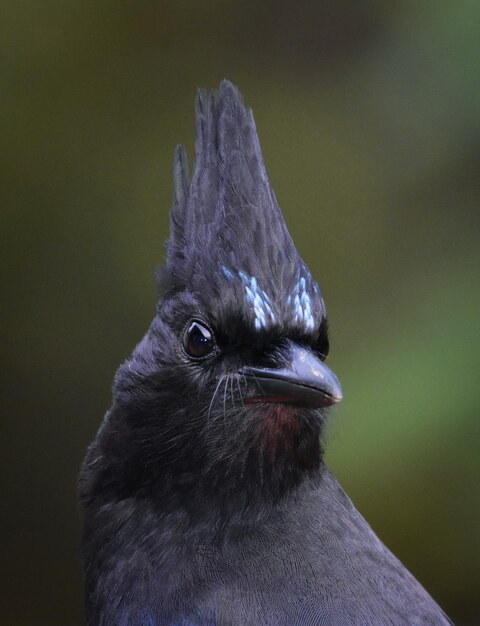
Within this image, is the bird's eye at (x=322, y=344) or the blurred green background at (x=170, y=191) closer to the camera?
the bird's eye at (x=322, y=344)

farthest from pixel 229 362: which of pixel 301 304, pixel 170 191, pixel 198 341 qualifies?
pixel 170 191

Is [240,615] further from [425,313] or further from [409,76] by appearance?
[409,76]

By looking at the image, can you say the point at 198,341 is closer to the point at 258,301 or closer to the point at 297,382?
the point at 258,301

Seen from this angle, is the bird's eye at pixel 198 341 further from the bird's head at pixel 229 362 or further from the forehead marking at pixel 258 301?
the forehead marking at pixel 258 301

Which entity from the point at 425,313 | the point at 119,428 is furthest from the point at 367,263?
the point at 119,428

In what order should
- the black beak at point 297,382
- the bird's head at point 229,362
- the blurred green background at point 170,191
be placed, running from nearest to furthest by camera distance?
the black beak at point 297,382 < the bird's head at point 229,362 < the blurred green background at point 170,191

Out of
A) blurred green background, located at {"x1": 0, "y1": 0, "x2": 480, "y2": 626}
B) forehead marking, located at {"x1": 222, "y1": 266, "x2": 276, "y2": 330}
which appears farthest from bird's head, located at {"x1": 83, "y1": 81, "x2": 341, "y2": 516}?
blurred green background, located at {"x1": 0, "y1": 0, "x2": 480, "y2": 626}

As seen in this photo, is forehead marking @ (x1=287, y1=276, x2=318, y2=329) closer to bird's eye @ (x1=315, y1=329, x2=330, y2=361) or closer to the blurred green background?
bird's eye @ (x1=315, y1=329, x2=330, y2=361)

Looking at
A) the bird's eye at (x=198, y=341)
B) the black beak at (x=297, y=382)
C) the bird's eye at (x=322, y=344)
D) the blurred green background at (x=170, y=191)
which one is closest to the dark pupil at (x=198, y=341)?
the bird's eye at (x=198, y=341)
